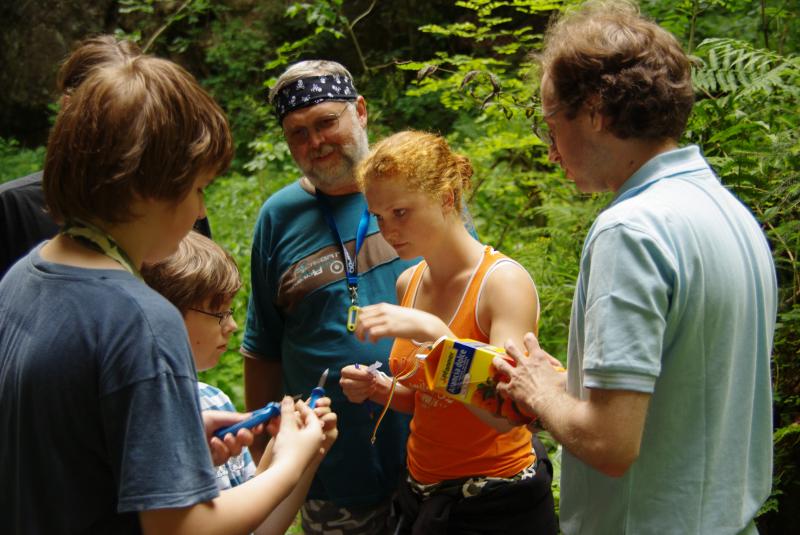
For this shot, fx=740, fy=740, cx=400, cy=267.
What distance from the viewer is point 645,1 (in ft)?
13.7

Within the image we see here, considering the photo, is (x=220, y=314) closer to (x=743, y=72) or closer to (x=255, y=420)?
(x=255, y=420)

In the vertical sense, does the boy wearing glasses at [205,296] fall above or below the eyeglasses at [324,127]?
below

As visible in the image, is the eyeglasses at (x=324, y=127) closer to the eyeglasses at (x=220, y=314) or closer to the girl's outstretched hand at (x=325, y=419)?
the eyeglasses at (x=220, y=314)

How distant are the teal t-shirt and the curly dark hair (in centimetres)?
114

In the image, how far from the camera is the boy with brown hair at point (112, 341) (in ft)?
3.84

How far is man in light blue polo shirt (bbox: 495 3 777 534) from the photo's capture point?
1.40 meters

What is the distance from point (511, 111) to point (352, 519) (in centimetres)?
222

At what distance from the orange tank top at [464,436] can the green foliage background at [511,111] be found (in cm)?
69

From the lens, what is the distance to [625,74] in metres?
1.52

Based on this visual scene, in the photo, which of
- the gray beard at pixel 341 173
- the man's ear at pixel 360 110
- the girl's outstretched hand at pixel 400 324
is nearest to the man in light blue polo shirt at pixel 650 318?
the girl's outstretched hand at pixel 400 324

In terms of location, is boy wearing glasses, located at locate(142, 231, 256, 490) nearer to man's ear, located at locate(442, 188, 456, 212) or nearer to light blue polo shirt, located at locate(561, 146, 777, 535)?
man's ear, located at locate(442, 188, 456, 212)

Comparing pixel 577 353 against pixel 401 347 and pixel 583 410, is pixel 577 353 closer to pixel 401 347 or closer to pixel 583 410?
pixel 583 410

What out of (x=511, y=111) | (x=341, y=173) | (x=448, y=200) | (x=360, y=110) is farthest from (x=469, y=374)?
(x=511, y=111)

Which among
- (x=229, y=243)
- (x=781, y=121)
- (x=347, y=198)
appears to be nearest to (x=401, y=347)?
(x=347, y=198)
